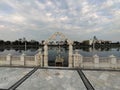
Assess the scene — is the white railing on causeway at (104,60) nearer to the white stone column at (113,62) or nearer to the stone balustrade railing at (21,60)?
the white stone column at (113,62)

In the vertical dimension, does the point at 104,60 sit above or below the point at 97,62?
above

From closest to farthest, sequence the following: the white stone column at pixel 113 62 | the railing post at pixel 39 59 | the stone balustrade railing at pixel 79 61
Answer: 1. the white stone column at pixel 113 62
2. the stone balustrade railing at pixel 79 61
3. the railing post at pixel 39 59

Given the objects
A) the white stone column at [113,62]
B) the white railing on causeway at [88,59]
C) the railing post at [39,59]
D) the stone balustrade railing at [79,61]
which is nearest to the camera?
the white stone column at [113,62]

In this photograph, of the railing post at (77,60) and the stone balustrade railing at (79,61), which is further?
the railing post at (77,60)

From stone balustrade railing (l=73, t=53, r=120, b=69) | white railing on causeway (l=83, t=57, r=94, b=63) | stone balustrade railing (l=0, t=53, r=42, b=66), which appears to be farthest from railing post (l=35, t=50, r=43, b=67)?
white railing on causeway (l=83, t=57, r=94, b=63)

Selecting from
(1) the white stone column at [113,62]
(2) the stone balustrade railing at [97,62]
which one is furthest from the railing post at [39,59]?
(1) the white stone column at [113,62]

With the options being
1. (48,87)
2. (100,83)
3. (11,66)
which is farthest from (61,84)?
(11,66)

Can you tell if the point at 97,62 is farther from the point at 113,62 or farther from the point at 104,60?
the point at 113,62

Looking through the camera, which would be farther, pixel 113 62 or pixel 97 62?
pixel 97 62

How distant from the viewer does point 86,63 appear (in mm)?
16203

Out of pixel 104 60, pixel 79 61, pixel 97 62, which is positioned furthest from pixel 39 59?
pixel 104 60

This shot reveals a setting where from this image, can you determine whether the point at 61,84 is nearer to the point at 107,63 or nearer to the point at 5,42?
the point at 107,63

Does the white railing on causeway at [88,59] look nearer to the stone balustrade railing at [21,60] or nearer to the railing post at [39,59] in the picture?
the railing post at [39,59]

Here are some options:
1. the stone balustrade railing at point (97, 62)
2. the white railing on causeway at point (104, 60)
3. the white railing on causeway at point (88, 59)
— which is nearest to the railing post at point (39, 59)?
the stone balustrade railing at point (97, 62)
